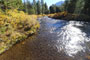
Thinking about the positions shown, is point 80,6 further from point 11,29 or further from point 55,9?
point 11,29

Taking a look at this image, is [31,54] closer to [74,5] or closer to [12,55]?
[12,55]

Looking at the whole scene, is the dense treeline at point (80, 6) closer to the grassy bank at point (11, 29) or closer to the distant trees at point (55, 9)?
the distant trees at point (55, 9)

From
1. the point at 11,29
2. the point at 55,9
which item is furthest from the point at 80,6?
the point at 11,29

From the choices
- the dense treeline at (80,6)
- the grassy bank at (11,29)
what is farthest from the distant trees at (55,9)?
the grassy bank at (11,29)

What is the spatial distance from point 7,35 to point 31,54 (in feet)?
11.2

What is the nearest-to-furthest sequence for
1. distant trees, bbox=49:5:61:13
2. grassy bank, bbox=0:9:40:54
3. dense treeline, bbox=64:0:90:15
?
grassy bank, bbox=0:9:40:54 → dense treeline, bbox=64:0:90:15 → distant trees, bbox=49:5:61:13

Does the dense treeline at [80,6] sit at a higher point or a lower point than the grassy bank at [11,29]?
higher

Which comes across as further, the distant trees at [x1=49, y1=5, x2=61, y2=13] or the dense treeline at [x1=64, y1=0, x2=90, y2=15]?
the distant trees at [x1=49, y1=5, x2=61, y2=13]

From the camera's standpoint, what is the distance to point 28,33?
10.7 metres

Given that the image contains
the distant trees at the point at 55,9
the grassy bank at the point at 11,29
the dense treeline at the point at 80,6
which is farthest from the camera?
the distant trees at the point at 55,9

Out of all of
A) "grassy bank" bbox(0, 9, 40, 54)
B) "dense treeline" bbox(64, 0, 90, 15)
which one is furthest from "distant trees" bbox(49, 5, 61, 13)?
"grassy bank" bbox(0, 9, 40, 54)

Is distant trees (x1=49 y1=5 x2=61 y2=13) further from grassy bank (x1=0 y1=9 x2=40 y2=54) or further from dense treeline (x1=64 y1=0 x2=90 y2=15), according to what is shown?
grassy bank (x1=0 y1=9 x2=40 y2=54)

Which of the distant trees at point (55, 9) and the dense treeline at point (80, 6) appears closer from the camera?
the dense treeline at point (80, 6)

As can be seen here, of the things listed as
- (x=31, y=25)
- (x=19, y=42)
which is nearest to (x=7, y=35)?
(x=19, y=42)
